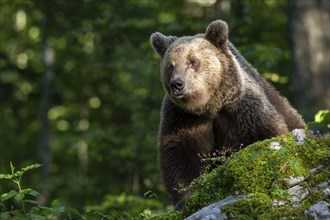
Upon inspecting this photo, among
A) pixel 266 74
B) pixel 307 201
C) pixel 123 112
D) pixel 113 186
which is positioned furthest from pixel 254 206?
pixel 123 112

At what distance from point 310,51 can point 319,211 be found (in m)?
8.93

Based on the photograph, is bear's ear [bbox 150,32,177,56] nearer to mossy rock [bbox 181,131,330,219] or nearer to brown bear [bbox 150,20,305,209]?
brown bear [bbox 150,20,305,209]

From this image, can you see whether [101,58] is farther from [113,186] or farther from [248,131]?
[248,131]

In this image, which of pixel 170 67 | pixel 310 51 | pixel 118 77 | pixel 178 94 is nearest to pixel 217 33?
pixel 170 67

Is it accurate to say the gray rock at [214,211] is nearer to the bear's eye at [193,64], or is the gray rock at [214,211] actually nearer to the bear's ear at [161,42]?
the bear's eye at [193,64]

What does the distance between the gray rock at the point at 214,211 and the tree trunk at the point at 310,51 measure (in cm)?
802

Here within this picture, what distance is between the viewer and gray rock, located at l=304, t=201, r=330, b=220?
4.65 meters

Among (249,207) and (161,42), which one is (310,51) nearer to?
(161,42)

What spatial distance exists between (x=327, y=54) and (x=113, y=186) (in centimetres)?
683

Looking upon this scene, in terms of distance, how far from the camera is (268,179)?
5.39 meters

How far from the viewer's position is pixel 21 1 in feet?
47.4

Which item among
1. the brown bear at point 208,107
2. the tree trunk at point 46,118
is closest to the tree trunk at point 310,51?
the brown bear at point 208,107

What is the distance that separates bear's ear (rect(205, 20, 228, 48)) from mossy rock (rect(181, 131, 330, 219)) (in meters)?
2.49

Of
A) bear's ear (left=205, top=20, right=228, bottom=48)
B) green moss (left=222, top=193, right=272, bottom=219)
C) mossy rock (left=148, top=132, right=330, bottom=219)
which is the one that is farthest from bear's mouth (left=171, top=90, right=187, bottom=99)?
green moss (left=222, top=193, right=272, bottom=219)
